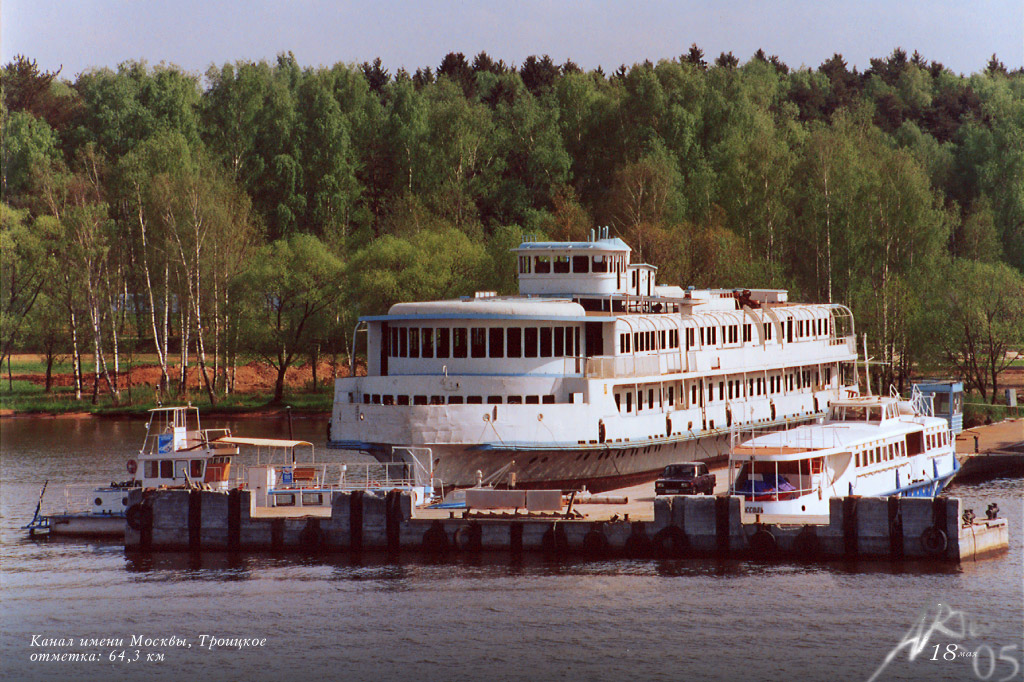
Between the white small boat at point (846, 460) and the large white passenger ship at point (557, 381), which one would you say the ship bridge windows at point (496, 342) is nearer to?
the large white passenger ship at point (557, 381)

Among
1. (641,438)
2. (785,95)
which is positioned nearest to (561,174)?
(785,95)

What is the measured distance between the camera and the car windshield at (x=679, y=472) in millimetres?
53312

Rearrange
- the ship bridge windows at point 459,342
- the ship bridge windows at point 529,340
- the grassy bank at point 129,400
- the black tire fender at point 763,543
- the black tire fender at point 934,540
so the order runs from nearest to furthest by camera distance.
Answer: the black tire fender at point 934,540 < the black tire fender at point 763,543 < the ship bridge windows at point 459,342 < the ship bridge windows at point 529,340 < the grassy bank at point 129,400

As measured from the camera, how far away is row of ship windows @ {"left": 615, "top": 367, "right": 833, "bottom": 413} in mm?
62594

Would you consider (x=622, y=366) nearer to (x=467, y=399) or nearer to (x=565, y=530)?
(x=467, y=399)

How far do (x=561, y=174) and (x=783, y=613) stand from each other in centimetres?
8876

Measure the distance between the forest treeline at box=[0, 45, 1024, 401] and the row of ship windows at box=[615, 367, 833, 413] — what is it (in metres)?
17.8

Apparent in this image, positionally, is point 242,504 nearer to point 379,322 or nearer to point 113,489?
point 113,489

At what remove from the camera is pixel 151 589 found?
4438cm

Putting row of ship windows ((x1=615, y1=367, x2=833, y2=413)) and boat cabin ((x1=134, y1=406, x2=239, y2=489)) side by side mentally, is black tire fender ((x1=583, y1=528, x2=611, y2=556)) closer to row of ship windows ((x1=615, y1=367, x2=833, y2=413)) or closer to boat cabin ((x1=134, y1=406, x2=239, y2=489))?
boat cabin ((x1=134, y1=406, x2=239, y2=489))

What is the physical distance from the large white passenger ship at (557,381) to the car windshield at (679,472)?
5550 millimetres

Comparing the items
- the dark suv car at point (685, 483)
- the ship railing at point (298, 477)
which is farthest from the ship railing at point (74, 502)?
the dark suv car at point (685, 483)
